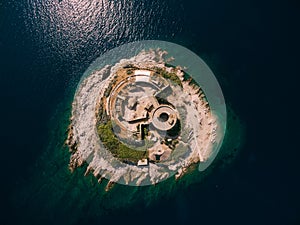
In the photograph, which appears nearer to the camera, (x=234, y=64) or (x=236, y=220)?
(x=236, y=220)

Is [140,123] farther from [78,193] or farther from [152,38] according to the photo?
[78,193]

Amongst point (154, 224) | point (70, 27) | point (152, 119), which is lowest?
point (154, 224)

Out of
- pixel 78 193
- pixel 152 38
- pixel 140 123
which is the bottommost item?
pixel 78 193

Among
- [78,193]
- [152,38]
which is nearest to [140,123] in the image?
[152,38]

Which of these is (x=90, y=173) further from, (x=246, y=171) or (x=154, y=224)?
(x=246, y=171)

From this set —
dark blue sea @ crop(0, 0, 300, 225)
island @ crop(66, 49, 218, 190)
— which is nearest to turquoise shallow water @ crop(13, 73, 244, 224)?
dark blue sea @ crop(0, 0, 300, 225)

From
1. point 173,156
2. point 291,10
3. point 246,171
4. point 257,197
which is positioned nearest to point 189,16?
point 291,10

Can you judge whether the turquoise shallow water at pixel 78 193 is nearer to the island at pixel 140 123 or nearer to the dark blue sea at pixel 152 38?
the dark blue sea at pixel 152 38
